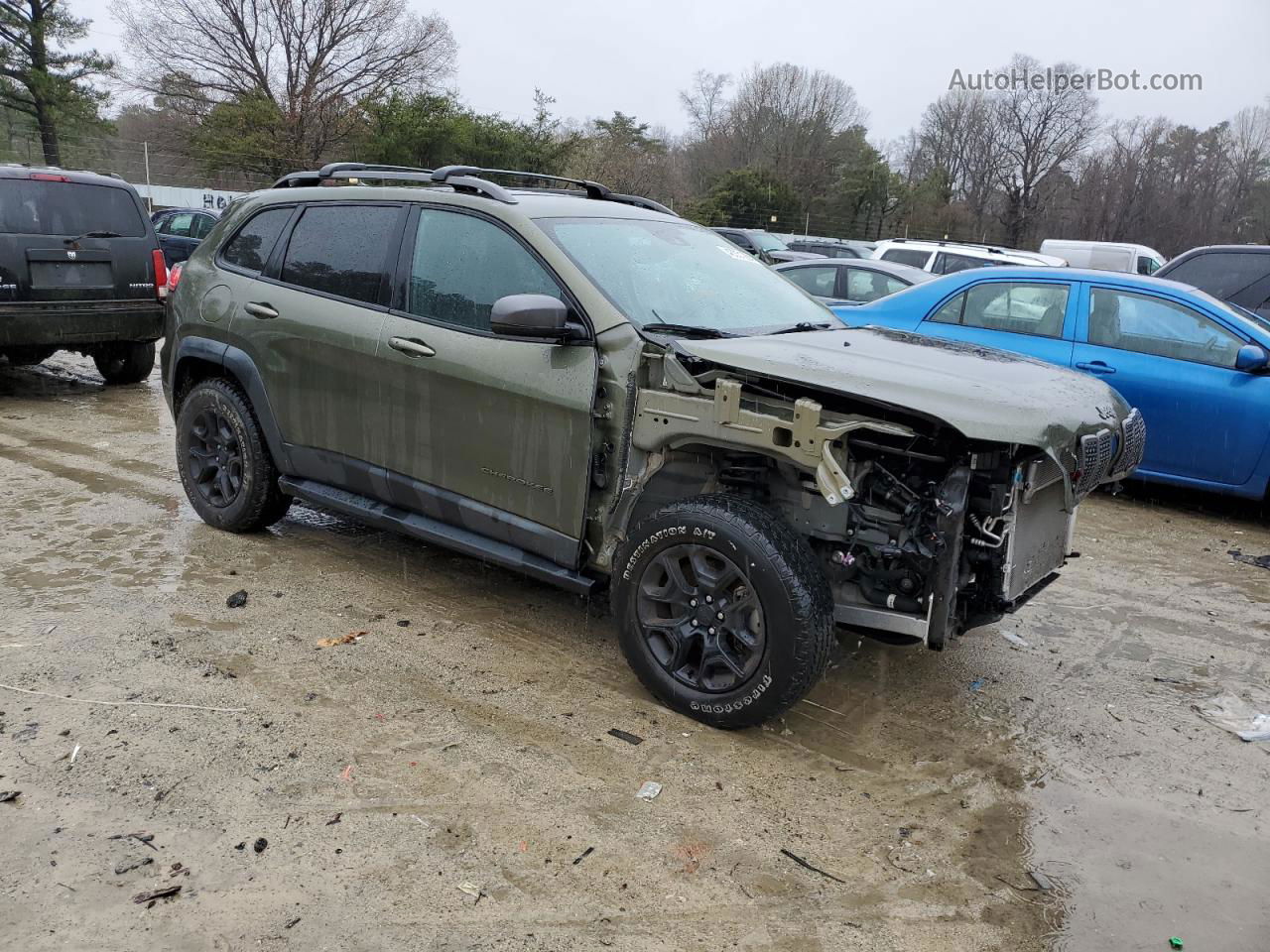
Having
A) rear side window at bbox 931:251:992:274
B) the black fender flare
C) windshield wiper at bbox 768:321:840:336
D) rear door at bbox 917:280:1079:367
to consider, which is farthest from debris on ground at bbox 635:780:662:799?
rear side window at bbox 931:251:992:274

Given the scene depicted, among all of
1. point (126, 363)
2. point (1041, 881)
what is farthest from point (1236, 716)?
point (126, 363)

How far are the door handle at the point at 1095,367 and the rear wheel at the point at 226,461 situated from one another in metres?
5.26

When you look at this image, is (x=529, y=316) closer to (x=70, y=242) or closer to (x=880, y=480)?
(x=880, y=480)

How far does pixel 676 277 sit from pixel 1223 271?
7.70m

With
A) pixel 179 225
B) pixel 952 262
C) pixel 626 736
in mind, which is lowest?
pixel 626 736

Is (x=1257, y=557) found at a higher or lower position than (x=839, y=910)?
higher

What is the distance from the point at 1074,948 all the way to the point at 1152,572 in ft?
11.8

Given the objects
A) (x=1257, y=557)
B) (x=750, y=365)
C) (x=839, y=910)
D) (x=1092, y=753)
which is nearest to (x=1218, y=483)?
(x=1257, y=557)

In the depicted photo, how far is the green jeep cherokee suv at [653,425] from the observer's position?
10.8 ft

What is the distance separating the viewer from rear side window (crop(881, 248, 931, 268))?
15.1 metres

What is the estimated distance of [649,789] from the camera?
10.6ft

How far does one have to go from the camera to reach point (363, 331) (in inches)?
176

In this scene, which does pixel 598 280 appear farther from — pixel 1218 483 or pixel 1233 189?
pixel 1233 189

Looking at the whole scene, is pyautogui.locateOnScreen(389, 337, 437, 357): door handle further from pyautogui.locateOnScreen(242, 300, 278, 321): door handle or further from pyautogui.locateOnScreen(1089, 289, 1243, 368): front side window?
pyautogui.locateOnScreen(1089, 289, 1243, 368): front side window
